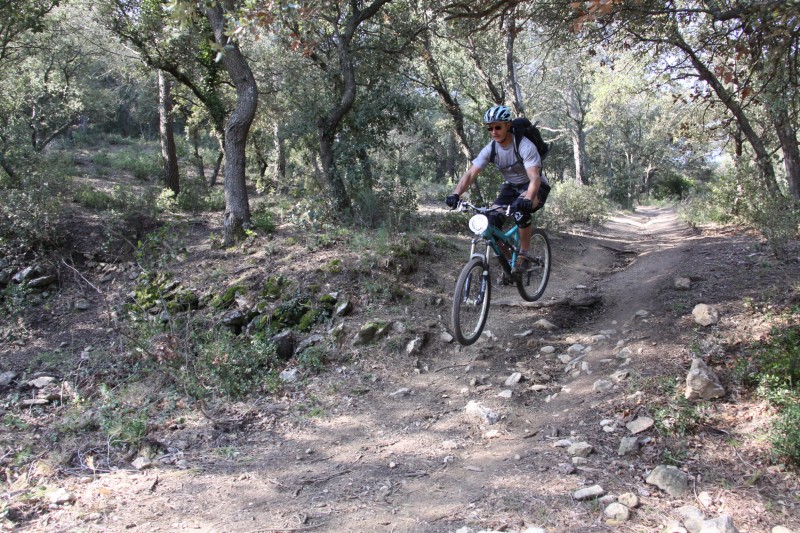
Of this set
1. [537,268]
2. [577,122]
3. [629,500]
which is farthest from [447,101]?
[577,122]

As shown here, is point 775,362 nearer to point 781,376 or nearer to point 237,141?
point 781,376

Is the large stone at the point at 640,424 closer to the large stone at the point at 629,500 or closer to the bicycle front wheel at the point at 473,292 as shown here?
the large stone at the point at 629,500

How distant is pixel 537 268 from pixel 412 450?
3369 millimetres

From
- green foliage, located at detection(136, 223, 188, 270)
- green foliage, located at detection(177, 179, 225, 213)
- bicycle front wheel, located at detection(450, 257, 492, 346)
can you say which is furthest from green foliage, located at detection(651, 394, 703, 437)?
green foliage, located at detection(177, 179, 225, 213)

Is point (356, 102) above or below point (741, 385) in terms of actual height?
above

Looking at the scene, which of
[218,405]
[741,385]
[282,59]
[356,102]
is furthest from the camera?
[282,59]

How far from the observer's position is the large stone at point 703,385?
144 inches

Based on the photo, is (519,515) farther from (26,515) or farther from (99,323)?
(99,323)

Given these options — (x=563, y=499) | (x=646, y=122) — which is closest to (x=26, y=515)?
(x=563, y=499)

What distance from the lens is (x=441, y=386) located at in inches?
202

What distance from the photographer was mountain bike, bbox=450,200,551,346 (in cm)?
493

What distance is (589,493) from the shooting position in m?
2.91

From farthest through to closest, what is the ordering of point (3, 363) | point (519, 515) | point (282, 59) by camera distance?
1. point (282, 59)
2. point (3, 363)
3. point (519, 515)

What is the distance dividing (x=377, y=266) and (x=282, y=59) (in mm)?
8920
